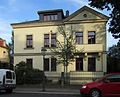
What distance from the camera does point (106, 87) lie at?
23.8m

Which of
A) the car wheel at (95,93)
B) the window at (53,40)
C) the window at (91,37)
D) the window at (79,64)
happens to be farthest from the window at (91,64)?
the car wheel at (95,93)

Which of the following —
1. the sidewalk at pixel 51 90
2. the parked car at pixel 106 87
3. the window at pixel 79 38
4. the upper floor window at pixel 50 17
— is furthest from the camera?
the upper floor window at pixel 50 17

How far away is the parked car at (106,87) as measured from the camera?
23.7 m

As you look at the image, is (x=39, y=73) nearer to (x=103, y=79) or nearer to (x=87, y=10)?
(x=87, y=10)

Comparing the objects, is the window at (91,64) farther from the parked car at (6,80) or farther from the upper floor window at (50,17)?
the parked car at (6,80)

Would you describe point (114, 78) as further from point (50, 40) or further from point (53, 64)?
point (50, 40)

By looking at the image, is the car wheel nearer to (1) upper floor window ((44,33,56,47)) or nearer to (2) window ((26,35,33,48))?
(1) upper floor window ((44,33,56,47))

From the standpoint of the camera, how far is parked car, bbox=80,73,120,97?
77.7 feet

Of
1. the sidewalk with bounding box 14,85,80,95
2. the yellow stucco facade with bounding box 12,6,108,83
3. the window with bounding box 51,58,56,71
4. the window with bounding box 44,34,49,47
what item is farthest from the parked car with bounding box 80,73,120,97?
the window with bounding box 44,34,49,47

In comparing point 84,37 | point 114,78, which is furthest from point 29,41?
point 114,78

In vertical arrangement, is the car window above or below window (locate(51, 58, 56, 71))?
below

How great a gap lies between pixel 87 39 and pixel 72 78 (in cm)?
606

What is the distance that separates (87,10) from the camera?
5162 centimetres

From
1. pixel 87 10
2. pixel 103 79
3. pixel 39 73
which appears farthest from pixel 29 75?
pixel 103 79
